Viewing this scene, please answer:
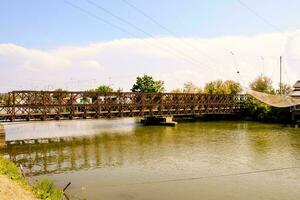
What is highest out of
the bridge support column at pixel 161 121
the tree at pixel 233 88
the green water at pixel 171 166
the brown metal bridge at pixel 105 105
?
the tree at pixel 233 88

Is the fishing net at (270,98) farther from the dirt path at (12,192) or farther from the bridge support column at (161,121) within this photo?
the dirt path at (12,192)

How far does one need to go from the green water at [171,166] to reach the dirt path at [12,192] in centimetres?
371

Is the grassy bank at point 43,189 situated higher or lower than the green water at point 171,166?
higher

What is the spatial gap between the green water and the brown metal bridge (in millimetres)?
9731

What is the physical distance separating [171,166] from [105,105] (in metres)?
34.9

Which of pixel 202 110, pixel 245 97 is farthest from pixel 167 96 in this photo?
pixel 245 97

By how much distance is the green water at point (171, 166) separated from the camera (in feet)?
71.6

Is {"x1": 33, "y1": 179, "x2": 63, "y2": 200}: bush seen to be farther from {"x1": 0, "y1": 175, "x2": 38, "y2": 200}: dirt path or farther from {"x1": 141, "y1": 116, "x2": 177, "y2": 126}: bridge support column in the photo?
{"x1": 141, "y1": 116, "x2": 177, "y2": 126}: bridge support column

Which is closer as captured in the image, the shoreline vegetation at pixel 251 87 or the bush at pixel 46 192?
the bush at pixel 46 192

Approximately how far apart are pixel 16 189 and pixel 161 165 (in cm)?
1471

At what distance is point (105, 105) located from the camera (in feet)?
206

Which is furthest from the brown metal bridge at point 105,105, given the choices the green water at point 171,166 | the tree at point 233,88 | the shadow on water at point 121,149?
the tree at point 233,88

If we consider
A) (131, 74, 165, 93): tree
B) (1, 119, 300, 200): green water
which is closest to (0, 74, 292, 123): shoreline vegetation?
(131, 74, 165, 93): tree

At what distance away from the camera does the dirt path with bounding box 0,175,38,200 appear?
15.8 m
